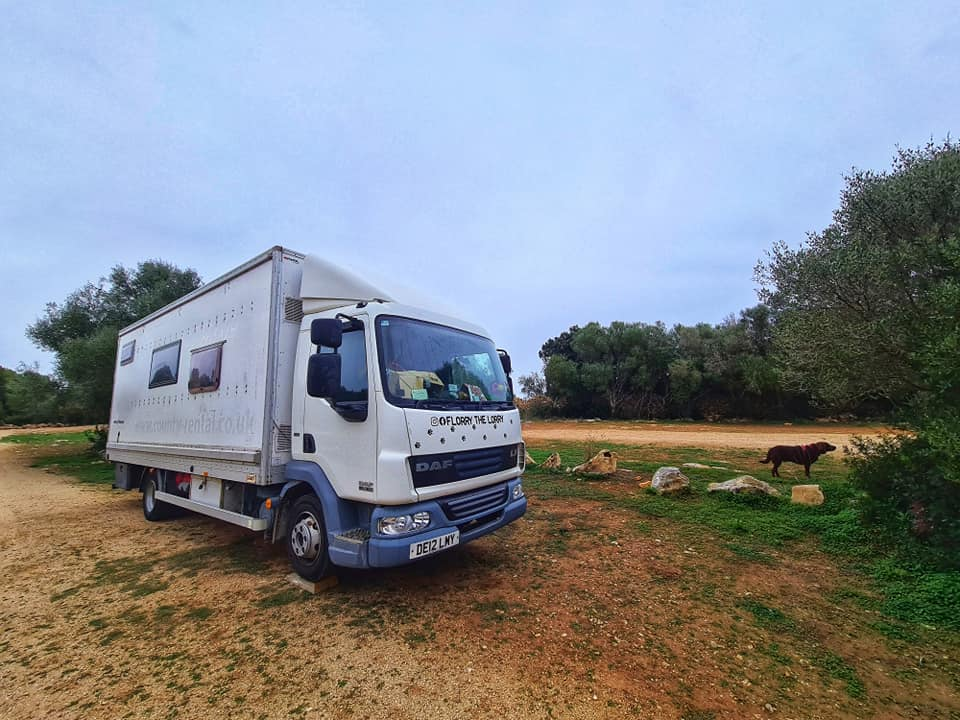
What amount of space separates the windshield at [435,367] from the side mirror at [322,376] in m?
0.49

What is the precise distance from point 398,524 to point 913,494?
630 cm

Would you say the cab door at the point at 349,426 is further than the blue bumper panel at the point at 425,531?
Yes

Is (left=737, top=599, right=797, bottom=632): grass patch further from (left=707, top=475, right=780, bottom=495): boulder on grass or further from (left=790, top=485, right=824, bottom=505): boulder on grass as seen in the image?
(left=790, top=485, right=824, bottom=505): boulder on grass

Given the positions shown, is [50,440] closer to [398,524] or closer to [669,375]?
[398,524]

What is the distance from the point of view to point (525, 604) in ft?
13.6

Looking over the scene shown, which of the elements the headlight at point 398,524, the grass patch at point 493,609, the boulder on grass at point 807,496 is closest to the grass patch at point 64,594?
the headlight at point 398,524

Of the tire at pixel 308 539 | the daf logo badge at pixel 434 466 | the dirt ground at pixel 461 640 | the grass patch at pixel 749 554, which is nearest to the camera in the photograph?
the dirt ground at pixel 461 640

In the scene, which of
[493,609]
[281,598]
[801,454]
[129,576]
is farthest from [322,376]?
[801,454]

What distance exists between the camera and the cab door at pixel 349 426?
3918 millimetres

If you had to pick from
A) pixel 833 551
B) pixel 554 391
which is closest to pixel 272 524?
pixel 833 551

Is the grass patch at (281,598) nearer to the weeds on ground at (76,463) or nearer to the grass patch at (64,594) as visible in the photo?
the grass patch at (64,594)

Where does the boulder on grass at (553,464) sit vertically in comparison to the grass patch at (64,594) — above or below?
above

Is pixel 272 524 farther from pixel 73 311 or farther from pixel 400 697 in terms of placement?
pixel 73 311

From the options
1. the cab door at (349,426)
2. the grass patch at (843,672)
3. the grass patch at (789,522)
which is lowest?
the grass patch at (843,672)
